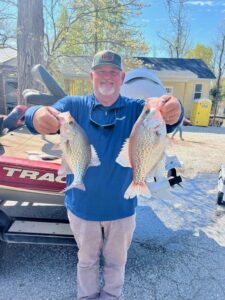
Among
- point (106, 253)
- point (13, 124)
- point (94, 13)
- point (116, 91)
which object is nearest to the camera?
point (116, 91)

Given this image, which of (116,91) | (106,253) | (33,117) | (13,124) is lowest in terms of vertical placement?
(106,253)

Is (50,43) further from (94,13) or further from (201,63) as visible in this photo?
(201,63)

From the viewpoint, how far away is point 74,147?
52.4 inches

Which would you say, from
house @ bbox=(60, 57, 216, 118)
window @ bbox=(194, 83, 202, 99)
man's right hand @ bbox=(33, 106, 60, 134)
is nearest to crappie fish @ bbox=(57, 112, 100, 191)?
man's right hand @ bbox=(33, 106, 60, 134)

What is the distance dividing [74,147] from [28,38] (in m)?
5.21

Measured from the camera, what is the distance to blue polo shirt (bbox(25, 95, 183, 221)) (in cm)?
176

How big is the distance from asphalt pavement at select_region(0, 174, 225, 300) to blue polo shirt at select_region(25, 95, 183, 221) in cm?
98

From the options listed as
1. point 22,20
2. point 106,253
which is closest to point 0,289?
point 106,253

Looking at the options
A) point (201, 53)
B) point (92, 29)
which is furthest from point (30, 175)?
point (201, 53)

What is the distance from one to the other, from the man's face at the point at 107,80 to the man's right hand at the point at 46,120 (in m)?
0.41

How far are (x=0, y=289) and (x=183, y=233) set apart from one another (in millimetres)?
2117

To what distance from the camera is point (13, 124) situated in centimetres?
368

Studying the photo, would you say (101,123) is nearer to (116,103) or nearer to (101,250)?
(116,103)

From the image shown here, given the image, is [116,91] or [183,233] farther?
[183,233]
